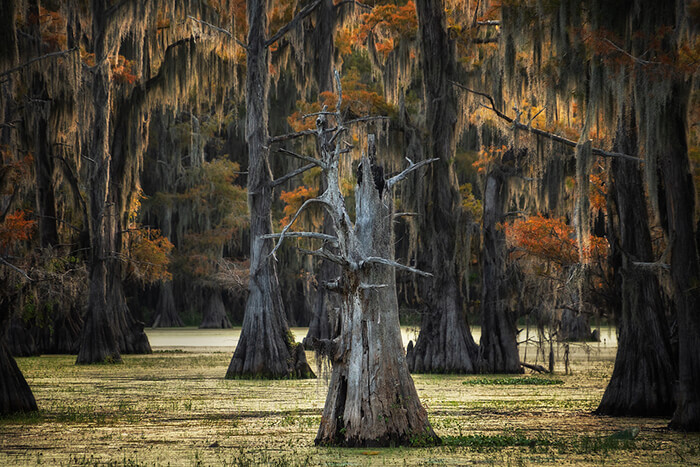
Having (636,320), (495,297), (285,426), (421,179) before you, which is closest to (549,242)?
(495,297)

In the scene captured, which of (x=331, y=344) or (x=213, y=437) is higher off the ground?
(x=331, y=344)

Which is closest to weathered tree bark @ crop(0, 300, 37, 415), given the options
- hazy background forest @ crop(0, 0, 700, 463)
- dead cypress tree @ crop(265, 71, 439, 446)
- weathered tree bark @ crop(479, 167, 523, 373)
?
hazy background forest @ crop(0, 0, 700, 463)

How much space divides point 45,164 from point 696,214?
64.7 ft

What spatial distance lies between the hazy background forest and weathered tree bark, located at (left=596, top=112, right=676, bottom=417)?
1.0 inches

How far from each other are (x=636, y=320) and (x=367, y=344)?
14.0ft

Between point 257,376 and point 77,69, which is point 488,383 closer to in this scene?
point 257,376

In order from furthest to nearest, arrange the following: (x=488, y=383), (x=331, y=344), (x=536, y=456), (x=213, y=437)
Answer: (x=488, y=383)
(x=213, y=437)
(x=331, y=344)
(x=536, y=456)

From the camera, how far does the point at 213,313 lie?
5069 centimetres

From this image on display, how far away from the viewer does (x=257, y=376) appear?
19172mm

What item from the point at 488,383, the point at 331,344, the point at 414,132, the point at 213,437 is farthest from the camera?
the point at 414,132

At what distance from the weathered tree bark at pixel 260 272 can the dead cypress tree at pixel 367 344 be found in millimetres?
9329

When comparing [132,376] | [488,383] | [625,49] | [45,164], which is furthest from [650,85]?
[45,164]

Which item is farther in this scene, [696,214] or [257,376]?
[257,376]

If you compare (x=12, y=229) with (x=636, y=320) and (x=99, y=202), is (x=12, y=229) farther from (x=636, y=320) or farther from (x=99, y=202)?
(x=636, y=320)
